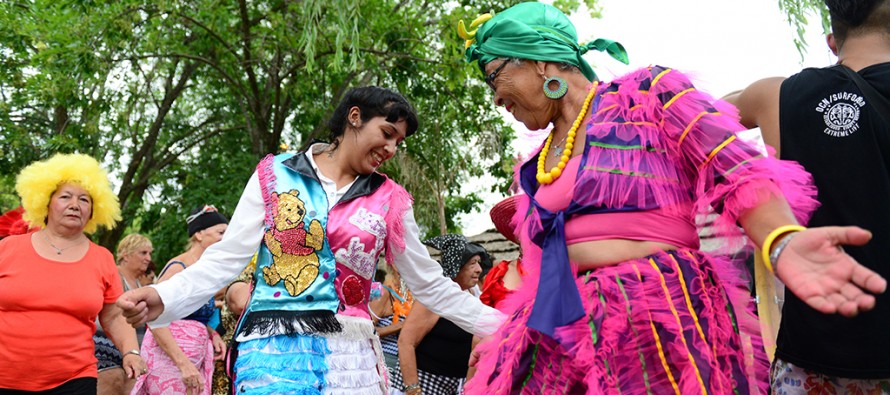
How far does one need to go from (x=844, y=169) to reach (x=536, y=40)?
3.36 feet

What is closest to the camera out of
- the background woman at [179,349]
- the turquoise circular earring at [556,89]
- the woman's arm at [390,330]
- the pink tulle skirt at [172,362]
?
the turquoise circular earring at [556,89]

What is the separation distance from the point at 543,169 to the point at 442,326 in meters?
3.27

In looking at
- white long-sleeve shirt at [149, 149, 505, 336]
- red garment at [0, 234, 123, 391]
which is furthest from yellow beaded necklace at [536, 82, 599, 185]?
red garment at [0, 234, 123, 391]

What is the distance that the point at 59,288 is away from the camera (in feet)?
16.0

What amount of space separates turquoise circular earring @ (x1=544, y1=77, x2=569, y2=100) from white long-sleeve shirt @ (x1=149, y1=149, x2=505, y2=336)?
31.4 inches

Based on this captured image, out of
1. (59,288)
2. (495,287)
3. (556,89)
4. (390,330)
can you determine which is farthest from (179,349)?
(556,89)

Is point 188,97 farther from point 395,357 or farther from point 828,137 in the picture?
point 828,137

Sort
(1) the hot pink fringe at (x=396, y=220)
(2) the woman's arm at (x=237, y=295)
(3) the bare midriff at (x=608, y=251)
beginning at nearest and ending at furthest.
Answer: (3) the bare midriff at (x=608, y=251), (1) the hot pink fringe at (x=396, y=220), (2) the woman's arm at (x=237, y=295)

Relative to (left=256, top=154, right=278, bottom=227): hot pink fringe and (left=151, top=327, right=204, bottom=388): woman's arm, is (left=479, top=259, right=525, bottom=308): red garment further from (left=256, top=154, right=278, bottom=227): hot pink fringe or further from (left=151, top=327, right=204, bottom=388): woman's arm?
(left=256, top=154, right=278, bottom=227): hot pink fringe

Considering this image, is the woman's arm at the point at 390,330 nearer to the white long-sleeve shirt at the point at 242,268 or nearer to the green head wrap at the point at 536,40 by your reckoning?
the white long-sleeve shirt at the point at 242,268

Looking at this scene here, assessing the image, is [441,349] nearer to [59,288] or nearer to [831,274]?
A: [59,288]

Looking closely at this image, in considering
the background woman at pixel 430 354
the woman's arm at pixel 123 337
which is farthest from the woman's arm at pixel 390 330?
the woman's arm at pixel 123 337

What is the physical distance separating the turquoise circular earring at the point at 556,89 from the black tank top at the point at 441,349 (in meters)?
3.32

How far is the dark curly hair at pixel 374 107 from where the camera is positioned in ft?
11.9
